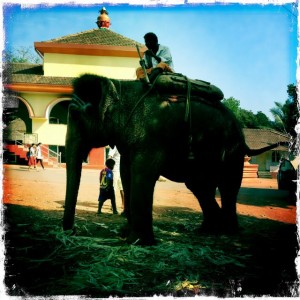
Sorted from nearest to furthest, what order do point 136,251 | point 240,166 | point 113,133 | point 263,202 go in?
point 136,251 < point 113,133 < point 240,166 < point 263,202

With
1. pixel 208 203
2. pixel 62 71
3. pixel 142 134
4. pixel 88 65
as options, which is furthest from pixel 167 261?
pixel 62 71

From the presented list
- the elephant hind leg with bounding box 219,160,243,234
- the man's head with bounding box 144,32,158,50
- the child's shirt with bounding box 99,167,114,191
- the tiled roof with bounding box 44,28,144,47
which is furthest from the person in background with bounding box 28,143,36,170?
the elephant hind leg with bounding box 219,160,243,234

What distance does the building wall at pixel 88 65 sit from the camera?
48.4 feet

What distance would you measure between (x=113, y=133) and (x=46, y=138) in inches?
485

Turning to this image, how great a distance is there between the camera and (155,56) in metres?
4.01

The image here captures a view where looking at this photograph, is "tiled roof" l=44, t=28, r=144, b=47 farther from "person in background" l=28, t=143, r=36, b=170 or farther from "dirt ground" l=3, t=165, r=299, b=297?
"dirt ground" l=3, t=165, r=299, b=297

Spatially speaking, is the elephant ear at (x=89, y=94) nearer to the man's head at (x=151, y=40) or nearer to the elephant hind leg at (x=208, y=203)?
the man's head at (x=151, y=40)

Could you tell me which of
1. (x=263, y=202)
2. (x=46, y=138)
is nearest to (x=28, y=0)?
(x=263, y=202)

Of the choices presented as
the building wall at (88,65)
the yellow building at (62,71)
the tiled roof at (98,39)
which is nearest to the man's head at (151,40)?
the yellow building at (62,71)

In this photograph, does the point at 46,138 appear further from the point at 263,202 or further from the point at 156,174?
the point at 156,174

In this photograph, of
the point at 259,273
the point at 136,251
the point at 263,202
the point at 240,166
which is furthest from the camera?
the point at 263,202

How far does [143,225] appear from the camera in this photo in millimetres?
3402

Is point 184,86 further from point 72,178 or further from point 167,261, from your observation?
point 167,261

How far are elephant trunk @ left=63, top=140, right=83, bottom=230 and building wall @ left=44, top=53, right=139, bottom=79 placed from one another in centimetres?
1157
